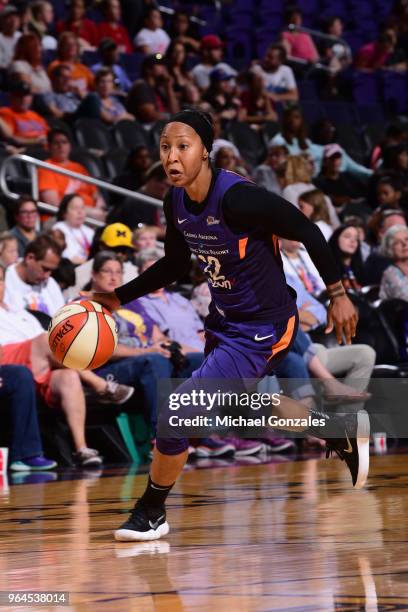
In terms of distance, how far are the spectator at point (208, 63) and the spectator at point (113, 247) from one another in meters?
5.26

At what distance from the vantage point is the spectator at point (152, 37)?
1487 cm

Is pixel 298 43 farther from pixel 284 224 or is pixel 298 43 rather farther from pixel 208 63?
pixel 284 224

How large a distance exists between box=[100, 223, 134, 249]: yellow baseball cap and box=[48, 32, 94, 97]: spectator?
11.7 ft

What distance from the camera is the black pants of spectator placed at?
793cm

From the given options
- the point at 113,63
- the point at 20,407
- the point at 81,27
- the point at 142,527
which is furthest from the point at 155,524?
the point at 81,27

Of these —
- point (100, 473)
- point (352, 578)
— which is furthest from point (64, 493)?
point (352, 578)

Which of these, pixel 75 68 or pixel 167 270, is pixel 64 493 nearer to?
pixel 167 270

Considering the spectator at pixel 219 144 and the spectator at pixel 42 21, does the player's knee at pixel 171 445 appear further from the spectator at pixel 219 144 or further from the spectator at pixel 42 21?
the spectator at pixel 42 21

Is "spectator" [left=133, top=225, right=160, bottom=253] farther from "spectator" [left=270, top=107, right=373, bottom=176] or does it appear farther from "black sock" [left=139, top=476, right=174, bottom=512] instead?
"black sock" [left=139, top=476, right=174, bottom=512]

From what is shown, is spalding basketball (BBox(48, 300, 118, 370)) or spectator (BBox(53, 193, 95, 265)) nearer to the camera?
spalding basketball (BBox(48, 300, 118, 370))

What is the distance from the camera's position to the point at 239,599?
3.33 meters

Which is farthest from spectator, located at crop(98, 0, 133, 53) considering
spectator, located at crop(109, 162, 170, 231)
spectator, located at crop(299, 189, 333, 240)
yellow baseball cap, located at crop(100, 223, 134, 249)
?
yellow baseball cap, located at crop(100, 223, 134, 249)

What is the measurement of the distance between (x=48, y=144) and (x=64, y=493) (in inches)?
211

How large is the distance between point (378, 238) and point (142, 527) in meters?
7.32
